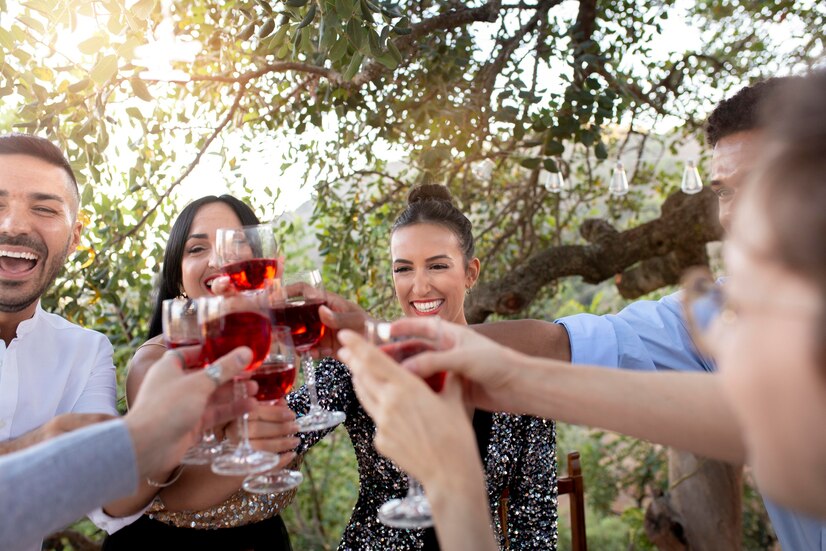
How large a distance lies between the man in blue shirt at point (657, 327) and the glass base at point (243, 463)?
88 centimetres

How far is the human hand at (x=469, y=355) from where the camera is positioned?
1538 millimetres

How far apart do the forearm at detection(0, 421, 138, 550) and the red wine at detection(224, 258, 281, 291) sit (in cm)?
73

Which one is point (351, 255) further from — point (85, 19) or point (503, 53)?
point (85, 19)

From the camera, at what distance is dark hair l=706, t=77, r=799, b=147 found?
264 cm

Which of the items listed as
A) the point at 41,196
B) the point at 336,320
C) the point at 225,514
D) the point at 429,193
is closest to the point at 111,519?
the point at 225,514

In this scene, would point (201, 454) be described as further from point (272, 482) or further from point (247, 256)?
point (247, 256)

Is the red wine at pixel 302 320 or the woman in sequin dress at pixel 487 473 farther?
the woman in sequin dress at pixel 487 473

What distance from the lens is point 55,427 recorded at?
1.87 metres

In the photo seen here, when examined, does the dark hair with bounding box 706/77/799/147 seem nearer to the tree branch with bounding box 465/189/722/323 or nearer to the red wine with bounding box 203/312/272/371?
the red wine with bounding box 203/312/272/371

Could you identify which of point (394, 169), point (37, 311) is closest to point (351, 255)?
point (394, 169)

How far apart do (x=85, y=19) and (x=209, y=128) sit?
77.6 inches

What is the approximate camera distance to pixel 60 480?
136 cm

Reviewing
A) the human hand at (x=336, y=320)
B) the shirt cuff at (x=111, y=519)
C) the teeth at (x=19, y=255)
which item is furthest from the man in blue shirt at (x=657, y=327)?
the teeth at (x=19, y=255)

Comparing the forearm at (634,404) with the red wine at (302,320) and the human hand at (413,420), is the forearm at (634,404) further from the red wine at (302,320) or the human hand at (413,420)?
the red wine at (302,320)
